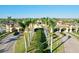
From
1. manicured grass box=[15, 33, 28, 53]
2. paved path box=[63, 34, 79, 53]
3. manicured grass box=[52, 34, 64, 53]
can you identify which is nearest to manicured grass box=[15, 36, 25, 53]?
manicured grass box=[15, 33, 28, 53]

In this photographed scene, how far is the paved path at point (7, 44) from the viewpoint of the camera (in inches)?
70.9

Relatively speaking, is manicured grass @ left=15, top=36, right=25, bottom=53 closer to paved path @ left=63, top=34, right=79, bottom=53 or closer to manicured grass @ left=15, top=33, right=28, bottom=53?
manicured grass @ left=15, top=33, right=28, bottom=53

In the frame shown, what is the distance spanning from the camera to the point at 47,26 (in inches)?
71.9

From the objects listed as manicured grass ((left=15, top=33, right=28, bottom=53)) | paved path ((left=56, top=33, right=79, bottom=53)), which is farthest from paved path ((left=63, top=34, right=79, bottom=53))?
manicured grass ((left=15, top=33, right=28, bottom=53))

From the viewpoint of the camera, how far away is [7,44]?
1.80m

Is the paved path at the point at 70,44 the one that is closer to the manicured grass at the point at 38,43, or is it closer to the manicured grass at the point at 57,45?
the manicured grass at the point at 57,45

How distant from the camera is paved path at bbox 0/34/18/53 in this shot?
70.9 inches

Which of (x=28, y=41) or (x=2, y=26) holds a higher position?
(x=2, y=26)
